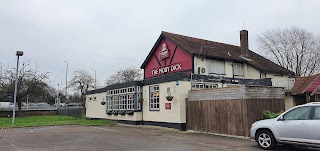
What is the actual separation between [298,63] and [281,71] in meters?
15.2

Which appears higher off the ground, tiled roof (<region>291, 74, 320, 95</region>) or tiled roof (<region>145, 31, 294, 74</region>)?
tiled roof (<region>145, 31, 294, 74</region>)

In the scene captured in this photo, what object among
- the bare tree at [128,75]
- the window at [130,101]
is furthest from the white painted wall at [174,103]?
the bare tree at [128,75]

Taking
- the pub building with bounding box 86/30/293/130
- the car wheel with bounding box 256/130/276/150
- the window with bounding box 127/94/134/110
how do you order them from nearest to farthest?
the car wheel with bounding box 256/130/276/150 → the pub building with bounding box 86/30/293/130 → the window with bounding box 127/94/134/110

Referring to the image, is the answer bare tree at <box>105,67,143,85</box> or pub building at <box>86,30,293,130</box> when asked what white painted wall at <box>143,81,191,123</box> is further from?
bare tree at <box>105,67,143,85</box>

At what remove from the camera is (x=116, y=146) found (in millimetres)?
10930

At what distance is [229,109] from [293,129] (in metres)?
4.91

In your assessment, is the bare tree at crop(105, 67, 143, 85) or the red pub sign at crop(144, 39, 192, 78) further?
the bare tree at crop(105, 67, 143, 85)

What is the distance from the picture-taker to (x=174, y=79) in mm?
17453

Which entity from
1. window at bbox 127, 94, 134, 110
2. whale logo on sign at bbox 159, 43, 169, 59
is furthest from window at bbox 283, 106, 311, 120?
whale logo on sign at bbox 159, 43, 169, 59

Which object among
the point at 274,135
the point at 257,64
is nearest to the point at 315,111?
the point at 274,135

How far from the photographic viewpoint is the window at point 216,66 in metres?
24.9

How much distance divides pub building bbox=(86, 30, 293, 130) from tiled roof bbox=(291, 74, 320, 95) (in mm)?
2150

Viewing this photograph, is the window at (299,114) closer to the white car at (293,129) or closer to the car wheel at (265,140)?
the white car at (293,129)

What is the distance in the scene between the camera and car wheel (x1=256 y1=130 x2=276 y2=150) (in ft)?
32.0
